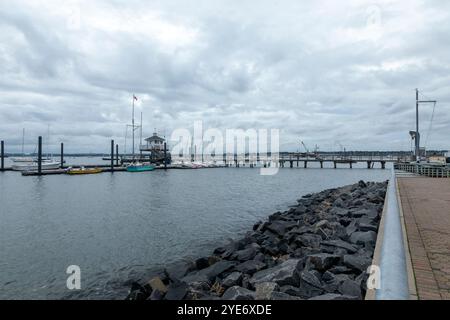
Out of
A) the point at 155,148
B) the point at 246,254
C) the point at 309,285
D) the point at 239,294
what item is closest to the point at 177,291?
the point at 239,294

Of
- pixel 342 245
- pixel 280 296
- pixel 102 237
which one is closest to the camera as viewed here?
pixel 280 296

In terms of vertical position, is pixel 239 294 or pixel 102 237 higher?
pixel 239 294

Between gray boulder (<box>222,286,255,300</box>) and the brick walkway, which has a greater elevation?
the brick walkway

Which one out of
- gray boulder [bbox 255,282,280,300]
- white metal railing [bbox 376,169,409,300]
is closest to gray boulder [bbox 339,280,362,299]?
gray boulder [bbox 255,282,280,300]

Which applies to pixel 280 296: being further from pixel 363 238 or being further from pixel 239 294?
pixel 363 238

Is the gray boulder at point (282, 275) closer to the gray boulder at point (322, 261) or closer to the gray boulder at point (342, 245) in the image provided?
the gray boulder at point (322, 261)

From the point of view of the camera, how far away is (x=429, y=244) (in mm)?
6617

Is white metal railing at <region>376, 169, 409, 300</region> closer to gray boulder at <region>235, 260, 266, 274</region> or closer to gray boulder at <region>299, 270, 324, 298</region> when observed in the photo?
gray boulder at <region>299, 270, 324, 298</region>

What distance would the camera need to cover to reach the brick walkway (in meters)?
4.36

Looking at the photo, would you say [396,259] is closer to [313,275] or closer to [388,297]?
[388,297]
